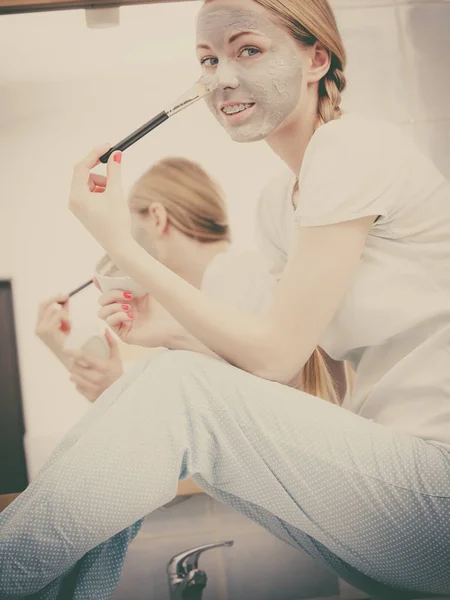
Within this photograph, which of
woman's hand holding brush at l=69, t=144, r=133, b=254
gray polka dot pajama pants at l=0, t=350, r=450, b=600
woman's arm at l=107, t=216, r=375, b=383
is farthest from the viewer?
woman's hand holding brush at l=69, t=144, r=133, b=254

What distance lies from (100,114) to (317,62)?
36 centimetres

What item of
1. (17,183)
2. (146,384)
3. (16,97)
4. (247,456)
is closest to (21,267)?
(17,183)

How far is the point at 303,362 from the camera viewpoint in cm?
81

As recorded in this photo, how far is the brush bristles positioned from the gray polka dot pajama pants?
1.52ft

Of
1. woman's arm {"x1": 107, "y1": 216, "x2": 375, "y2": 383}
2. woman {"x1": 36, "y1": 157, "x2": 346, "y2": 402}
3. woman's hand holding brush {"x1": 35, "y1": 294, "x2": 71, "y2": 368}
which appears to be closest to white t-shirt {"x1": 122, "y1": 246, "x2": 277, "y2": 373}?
woman {"x1": 36, "y1": 157, "x2": 346, "y2": 402}

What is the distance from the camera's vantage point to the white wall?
1.04m

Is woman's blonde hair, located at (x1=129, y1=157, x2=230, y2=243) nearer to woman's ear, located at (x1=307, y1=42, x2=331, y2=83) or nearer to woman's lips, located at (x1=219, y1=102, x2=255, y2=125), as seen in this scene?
woman's lips, located at (x1=219, y1=102, x2=255, y2=125)

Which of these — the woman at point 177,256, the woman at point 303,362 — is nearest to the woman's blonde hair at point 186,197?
the woman at point 177,256

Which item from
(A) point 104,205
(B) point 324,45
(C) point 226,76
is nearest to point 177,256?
(A) point 104,205

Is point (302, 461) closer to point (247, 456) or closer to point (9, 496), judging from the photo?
point (247, 456)

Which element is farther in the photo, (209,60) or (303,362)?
(209,60)

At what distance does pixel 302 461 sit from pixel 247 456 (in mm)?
59

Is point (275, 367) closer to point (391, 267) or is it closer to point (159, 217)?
point (391, 267)

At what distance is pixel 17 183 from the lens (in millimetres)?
1062
